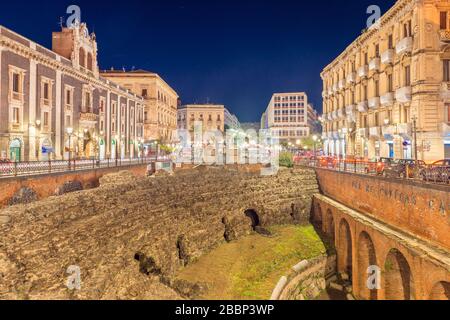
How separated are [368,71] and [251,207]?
24.9 meters

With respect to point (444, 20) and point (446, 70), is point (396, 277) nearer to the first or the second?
point (446, 70)

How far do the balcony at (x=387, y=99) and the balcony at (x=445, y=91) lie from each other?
5.68 m

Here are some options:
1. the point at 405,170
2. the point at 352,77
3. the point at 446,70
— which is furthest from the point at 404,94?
the point at 405,170

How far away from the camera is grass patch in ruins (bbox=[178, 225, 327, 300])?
51.2ft

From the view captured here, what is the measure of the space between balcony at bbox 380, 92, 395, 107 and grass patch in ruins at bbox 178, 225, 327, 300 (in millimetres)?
17606

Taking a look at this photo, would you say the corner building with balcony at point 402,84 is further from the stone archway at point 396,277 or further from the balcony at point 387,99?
the stone archway at point 396,277

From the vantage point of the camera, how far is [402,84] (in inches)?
1280

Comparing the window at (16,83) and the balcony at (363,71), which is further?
the balcony at (363,71)

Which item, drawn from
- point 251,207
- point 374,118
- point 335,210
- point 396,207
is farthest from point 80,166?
point 374,118

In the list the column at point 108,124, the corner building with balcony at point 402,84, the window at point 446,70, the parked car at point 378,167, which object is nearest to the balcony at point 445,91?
the corner building with balcony at point 402,84

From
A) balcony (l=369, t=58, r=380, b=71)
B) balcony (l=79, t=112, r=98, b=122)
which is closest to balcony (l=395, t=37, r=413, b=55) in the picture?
balcony (l=369, t=58, r=380, b=71)

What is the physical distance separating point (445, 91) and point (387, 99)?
21.3ft

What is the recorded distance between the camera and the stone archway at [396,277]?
50.3 feet
